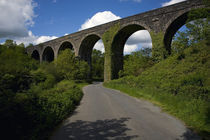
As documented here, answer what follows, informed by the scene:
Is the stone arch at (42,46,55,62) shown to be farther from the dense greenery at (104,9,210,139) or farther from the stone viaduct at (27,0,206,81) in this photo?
the dense greenery at (104,9,210,139)

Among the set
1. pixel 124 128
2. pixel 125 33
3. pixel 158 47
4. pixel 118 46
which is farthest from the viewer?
pixel 118 46

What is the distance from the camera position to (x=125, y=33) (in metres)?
25.1

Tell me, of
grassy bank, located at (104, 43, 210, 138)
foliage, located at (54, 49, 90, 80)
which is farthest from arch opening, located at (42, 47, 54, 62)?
grassy bank, located at (104, 43, 210, 138)

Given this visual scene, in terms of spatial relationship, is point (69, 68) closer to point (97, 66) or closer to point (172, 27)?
point (172, 27)

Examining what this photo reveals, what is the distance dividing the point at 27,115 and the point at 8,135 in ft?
2.76

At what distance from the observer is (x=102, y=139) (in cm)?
418

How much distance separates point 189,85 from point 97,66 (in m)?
53.0

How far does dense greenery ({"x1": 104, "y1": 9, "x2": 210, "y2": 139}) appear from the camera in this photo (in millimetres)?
5700

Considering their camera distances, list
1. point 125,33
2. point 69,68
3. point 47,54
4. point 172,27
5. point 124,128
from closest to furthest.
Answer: point 124,128
point 172,27
point 125,33
point 69,68
point 47,54

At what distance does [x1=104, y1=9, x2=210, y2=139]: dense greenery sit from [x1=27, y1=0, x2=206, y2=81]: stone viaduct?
2618 mm

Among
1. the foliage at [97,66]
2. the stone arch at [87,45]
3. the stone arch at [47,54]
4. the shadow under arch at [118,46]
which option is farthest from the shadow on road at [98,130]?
the foliage at [97,66]

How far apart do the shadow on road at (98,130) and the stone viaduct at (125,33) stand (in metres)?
15.4

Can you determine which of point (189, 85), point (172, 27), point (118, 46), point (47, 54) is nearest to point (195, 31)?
point (172, 27)

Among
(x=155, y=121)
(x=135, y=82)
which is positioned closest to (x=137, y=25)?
(x=135, y=82)
